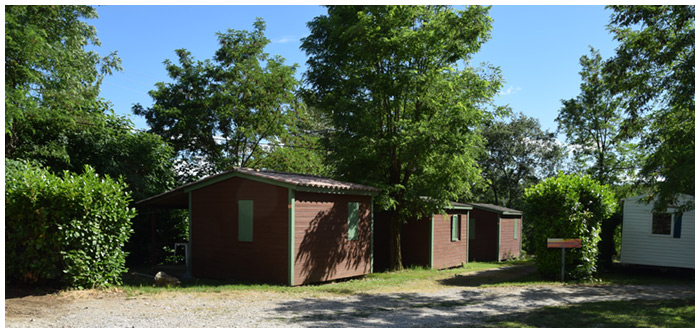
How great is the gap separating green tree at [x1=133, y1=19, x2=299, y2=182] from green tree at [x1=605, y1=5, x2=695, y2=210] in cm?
1670

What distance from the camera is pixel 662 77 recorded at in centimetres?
1229

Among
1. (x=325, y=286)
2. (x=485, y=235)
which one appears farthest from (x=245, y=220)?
(x=485, y=235)

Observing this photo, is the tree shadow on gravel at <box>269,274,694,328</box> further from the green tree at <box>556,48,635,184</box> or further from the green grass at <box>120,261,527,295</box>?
the green tree at <box>556,48,635,184</box>

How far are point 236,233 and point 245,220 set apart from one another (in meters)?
0.49

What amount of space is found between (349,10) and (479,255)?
13775 millimetres

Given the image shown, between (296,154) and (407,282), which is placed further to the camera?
(296,154)

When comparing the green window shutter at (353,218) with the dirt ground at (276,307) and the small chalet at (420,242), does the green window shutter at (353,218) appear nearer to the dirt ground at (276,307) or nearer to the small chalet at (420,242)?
the dirt ground at (276,307)

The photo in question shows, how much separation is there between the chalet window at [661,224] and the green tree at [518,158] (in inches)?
844

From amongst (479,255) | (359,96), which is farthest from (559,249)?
(479,255)

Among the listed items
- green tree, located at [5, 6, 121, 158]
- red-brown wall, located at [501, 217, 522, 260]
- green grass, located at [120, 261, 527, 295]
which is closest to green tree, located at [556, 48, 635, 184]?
red-brown wall, located at [501, 217, 522, 260]

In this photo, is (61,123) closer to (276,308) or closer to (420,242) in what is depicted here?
(276,308)

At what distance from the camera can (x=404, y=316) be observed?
28.2ft

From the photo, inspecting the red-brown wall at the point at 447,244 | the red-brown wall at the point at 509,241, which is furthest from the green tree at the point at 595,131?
the red-brown wall at the point at 447,244

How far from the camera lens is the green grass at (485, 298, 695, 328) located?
26.0ft
